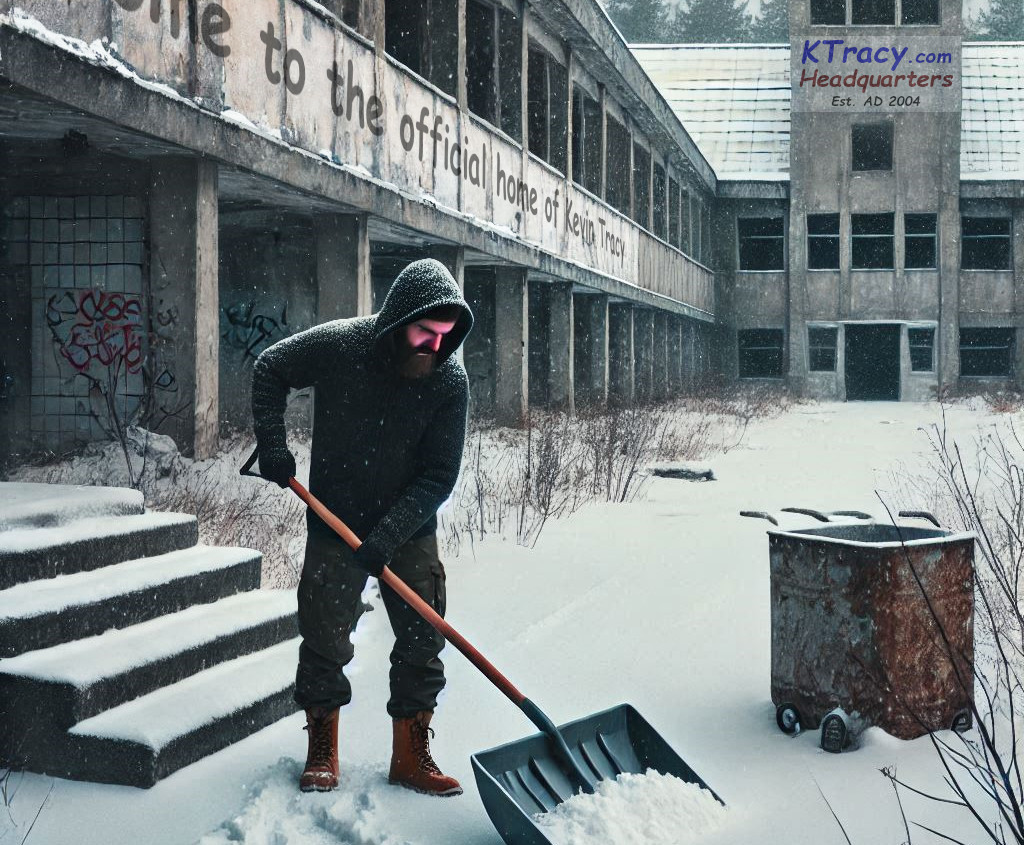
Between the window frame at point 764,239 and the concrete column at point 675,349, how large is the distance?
13.6 feet

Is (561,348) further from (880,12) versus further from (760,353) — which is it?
(880,12)

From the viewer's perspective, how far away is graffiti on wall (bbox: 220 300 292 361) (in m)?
12.4

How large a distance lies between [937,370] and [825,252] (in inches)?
190

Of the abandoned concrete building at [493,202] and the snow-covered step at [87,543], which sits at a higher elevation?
the abandoned concrete building at [493,202]

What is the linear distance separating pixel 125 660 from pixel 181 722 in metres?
0.35

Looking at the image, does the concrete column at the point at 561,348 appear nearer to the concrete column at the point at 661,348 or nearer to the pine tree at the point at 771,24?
the concrete column at the point at 661,348

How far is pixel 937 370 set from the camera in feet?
110

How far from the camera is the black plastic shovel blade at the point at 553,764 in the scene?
3.57 metres

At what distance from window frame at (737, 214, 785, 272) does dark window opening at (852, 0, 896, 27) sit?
6.25m

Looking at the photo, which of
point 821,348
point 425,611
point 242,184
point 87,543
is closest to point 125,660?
point 87,543

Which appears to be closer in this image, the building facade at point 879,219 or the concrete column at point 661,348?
the concrete column at point 661,348

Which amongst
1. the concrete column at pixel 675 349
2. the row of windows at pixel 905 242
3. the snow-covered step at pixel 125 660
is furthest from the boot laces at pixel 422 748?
the row of windows at pixel 905 242

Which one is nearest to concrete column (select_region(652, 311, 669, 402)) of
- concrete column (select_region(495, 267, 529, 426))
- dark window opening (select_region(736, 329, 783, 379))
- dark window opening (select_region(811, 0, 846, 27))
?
dark window opening (select_region(736, 329, 783, 379))

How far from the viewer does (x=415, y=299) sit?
385 cm
